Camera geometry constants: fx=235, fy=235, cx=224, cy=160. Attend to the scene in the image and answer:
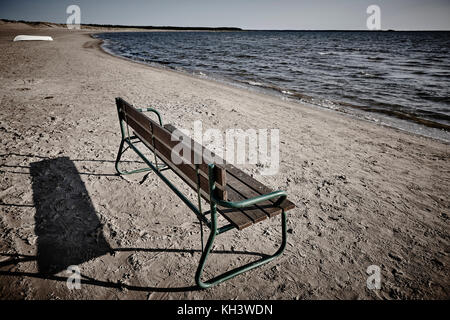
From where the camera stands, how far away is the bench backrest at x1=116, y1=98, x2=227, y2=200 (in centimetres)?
187

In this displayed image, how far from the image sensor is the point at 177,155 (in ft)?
7.77

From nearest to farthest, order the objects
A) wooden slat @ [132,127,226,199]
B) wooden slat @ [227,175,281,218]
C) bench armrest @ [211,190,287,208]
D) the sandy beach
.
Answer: bench armrest @ [211,190,287,208] → wooden slat @ [132,127,226,199] → wooden slat @ [227,175,281,218] → the sandy beach

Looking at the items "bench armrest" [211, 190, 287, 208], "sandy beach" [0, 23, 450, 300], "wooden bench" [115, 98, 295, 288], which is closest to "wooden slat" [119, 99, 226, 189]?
"wooden bench" [115, 98, 295, 288]

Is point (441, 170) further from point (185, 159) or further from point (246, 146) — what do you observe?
point (185, 159)

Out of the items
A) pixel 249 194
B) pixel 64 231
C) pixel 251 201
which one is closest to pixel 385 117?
pixel 249 194

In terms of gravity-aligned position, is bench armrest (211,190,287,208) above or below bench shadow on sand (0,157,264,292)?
above

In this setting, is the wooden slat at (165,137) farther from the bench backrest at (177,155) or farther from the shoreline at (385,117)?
the shoreline at (385,117)

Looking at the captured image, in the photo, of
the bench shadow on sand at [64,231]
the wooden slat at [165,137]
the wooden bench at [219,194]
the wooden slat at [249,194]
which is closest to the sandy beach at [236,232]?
the bench shadow on sand at [64,231]

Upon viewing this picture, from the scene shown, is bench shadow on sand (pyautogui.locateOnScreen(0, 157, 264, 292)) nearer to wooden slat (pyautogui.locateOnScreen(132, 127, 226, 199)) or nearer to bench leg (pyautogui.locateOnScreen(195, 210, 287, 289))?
→ bench leg (pyautogui.locateOnScreen(195, 210, 287, 289))

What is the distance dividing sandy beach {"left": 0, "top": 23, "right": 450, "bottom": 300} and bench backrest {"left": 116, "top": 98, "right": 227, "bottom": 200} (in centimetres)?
88

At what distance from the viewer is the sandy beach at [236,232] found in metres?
2.30

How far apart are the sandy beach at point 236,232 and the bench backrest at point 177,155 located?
2.89 feet

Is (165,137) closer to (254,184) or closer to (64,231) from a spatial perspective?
(254,184)

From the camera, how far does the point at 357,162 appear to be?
472cm
